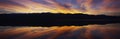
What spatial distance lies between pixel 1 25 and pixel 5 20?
2.71 ft

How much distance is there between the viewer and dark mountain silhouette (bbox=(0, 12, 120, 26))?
9211 mm

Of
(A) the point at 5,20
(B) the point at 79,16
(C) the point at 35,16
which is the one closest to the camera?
(A) the point at 5,20

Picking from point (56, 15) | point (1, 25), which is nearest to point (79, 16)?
point (56, 15)

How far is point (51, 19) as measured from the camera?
10.0 meters

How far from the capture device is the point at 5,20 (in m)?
9.17

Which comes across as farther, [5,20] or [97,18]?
[97,18]

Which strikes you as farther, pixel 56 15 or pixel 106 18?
pixel 106 18

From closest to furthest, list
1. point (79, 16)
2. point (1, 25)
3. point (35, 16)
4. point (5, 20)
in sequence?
point (1, 25)
point (5, 20)
point (35, 16)
point (79, 16)

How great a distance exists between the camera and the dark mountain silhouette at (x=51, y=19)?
9211mm

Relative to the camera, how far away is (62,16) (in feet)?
33.6

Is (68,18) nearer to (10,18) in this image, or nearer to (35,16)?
(35,16)

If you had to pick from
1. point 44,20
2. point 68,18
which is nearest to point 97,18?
point 68,18

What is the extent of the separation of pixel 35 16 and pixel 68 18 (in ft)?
5.03

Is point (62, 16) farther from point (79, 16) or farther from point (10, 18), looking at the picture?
point (10, 18)
